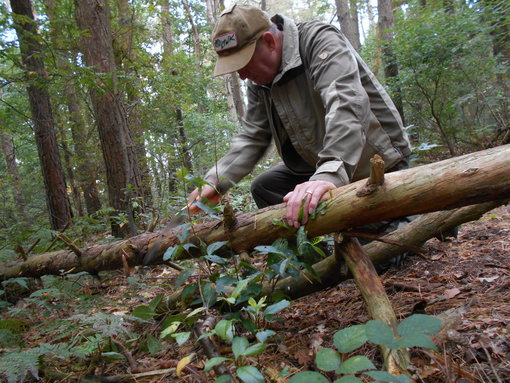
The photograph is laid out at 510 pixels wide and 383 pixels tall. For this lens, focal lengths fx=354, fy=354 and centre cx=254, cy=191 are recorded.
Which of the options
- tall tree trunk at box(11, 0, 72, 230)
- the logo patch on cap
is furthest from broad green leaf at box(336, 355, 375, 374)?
tall tree trunk at box(11, 0, 72, 230)

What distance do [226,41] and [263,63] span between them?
1.05 ft

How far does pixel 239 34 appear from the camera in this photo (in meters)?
2.62

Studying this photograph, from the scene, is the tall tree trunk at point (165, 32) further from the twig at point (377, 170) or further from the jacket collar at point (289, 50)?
the twig at point (377, 170)

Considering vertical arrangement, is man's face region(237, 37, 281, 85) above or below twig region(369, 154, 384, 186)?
above

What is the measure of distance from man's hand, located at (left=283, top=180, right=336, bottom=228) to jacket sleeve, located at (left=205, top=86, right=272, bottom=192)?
1.46 metres

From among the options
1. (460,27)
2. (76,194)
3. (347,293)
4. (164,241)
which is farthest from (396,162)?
(76,194)

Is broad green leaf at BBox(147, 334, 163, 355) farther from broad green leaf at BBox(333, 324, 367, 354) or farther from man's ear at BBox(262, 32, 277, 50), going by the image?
man's ear at BBox(262, 32, 277, 50)

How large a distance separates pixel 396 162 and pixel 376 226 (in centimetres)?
56

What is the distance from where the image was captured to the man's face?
2678 mm

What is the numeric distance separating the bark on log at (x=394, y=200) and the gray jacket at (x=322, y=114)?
0.26 m

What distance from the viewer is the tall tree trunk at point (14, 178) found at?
8.62m

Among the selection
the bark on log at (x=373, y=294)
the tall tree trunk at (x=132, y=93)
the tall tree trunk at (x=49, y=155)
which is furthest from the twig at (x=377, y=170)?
the tall tree trunk at (x=49, y=155)

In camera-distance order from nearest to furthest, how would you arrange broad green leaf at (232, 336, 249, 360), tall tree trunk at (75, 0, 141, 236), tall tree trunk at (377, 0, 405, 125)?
broad green leaf at (232, 336, 249, 360)
tall tree trunk at (75, 0, 141, 236)
tall tree trunk at (377, 0, 405, 125)

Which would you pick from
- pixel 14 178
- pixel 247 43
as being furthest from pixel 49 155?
pixel 14 178
